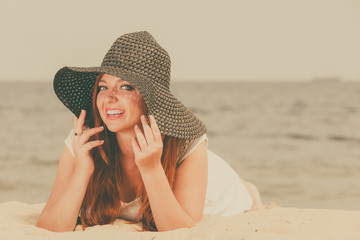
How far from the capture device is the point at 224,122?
1659cm

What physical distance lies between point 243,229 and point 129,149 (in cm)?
104

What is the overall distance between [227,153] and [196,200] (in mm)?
6713

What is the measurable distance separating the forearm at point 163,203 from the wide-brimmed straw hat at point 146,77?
289 mm

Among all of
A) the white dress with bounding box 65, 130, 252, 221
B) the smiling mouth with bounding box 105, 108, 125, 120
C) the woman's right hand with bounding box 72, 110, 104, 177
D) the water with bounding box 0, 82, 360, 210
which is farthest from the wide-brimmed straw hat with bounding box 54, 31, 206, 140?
the water with bounding box 0, 82, 360, 210

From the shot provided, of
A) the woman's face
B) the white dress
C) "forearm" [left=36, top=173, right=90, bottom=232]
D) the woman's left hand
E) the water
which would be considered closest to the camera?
the woman's left hand

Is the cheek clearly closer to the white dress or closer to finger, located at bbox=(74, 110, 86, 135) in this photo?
finger, located at bbox=(74, 110, 86, 135)

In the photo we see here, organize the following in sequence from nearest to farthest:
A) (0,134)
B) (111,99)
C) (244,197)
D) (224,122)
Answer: (111,99) → (244,197) → (0,134) → (224,122)

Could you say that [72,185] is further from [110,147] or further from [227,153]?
[227,153]

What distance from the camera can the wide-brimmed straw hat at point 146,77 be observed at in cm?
261

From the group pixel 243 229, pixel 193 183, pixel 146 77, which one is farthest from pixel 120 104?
pixel 243 229

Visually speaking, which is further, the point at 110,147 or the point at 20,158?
the point at 20,158

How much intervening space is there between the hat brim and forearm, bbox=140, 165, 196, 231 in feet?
0.94

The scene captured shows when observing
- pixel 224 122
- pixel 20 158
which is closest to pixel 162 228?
pixel 20 158

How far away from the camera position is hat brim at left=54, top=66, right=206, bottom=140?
101 inches
